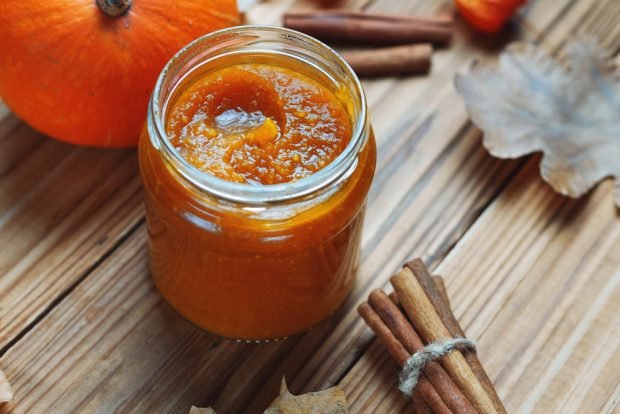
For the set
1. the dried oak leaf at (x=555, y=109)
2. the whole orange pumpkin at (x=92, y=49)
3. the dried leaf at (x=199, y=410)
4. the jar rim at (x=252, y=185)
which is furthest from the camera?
the dried oak leaf at (x=555, y=109)

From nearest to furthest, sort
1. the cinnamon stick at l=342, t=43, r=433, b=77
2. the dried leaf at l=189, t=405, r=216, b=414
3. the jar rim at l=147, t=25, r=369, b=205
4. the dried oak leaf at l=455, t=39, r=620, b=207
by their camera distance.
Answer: the jar rim at l=147, t=25, r=369, b=205
the dried leaf at l=189, t=405, r=216, b=414
the dried oak leaf at l=455, t=39, r=620, b=207
the cinnamon stick at l=342, t=43, r=433, b=77

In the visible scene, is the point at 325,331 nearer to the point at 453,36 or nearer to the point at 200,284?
the point at 200,284

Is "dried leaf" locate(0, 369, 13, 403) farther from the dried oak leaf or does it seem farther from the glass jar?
the dried oak leaf

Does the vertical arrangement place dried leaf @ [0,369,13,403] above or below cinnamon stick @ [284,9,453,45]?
below

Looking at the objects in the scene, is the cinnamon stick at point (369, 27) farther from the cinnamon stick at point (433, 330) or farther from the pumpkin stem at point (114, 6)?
the cinnamon stick at point (433, 330)

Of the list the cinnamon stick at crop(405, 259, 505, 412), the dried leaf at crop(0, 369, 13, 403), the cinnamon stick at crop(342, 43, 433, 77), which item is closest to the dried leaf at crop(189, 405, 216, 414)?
the dried leaf at crop(0, 369, 13, 403)

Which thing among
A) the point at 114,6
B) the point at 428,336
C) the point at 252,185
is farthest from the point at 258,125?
the point at 428,336

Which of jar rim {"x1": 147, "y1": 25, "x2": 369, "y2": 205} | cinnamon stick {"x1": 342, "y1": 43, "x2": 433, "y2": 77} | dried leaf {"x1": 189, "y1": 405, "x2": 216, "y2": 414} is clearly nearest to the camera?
jar rim {"x1": 147, "y1": 25, "x2": 369, "y2": 205}

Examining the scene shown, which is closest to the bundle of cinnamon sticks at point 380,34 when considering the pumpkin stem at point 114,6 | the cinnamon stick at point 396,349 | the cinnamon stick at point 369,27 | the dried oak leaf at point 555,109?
the cinnamon stick at point 369,27
